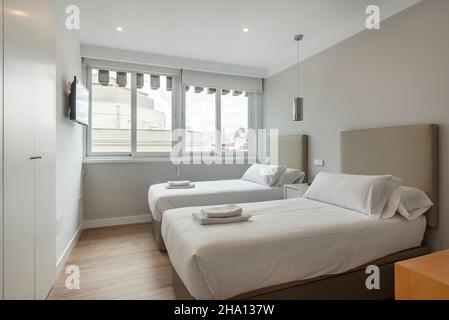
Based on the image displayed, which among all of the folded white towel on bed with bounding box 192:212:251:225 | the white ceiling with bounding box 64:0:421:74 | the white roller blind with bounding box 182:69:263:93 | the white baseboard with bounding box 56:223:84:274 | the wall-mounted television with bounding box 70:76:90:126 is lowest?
the white baseboard with bounding box 56:223:84:274

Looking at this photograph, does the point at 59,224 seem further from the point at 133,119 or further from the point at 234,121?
the point at 234,121

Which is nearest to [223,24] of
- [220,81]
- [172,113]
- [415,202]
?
[220,81]

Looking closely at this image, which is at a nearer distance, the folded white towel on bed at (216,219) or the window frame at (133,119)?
the folded white towel on bed at (216,219)

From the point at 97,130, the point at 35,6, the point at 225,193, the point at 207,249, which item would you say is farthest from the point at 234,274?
the point at 97,130

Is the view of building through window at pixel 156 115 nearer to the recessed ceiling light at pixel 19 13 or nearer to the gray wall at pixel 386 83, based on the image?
the gray wall at pixel 386 83

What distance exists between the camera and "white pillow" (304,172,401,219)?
6.84 ft

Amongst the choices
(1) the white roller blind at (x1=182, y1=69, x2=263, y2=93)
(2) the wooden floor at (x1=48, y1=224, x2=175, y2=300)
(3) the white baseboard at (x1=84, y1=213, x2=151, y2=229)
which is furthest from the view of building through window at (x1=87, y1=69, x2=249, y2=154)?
(2) the wooden floor at (x1=48, y1=224, x2=175, y2=300)

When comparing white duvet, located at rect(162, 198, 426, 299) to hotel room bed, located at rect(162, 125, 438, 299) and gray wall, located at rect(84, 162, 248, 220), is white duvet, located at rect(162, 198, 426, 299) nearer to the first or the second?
hotel room bed, located at rect(162, 125, 438, 299)

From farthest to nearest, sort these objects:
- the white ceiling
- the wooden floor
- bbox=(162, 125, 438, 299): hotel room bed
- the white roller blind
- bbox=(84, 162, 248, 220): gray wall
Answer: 1. the white roller blind
2. bbox=(84, 162, 248, 220): gray wall
3. the white ceiling
4. the wooden floor
5. bbox=(162, 125, 438, 299): hotel room bed

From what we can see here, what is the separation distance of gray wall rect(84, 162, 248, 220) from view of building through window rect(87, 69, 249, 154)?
1.08 feet

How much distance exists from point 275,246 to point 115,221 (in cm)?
321

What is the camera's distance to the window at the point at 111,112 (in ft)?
13.0

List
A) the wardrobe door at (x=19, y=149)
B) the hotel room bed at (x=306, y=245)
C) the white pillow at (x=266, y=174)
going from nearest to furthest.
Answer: the wardrobe door at (x=19, y=149)
the hotel room bed at (x=306, y=245)
the white pillow at (x=266, y=174)

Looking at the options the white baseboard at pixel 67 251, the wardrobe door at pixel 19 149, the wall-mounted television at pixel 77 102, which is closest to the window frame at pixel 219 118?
the wall-mounted television at pixel 77 102
